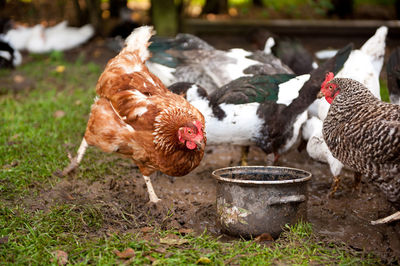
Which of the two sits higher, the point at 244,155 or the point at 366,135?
the point at 366,135

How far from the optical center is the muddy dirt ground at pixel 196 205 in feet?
10.3

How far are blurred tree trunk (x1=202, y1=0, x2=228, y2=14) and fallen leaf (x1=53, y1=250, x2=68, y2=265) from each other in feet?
30.2

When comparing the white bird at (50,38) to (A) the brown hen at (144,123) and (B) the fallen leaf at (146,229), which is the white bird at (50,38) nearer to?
(A) the brown hen at (144,123)

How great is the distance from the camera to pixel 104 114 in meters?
3.56

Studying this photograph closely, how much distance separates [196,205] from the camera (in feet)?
11.9

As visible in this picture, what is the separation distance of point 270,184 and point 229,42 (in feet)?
22.6

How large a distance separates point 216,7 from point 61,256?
940 cm

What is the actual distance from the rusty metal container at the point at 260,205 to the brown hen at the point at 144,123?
375mm

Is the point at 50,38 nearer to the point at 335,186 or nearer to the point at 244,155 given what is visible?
the point at 244,155

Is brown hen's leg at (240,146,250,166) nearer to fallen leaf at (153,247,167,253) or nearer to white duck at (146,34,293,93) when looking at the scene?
white duck at (146,34,293,93)

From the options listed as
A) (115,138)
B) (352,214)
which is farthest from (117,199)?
(352,214)

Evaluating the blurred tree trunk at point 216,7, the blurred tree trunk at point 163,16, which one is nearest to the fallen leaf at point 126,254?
the blurred tree trunk at point 163,16

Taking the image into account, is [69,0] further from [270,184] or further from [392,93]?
[270,184]

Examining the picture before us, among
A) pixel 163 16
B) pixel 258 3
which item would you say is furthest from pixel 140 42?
pixel 258 3
